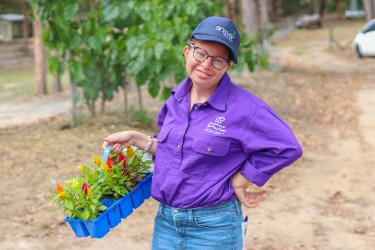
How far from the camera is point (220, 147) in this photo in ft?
8.54

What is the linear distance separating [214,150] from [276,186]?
4409mm

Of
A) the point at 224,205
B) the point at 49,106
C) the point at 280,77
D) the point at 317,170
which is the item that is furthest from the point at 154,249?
the point at 280,77

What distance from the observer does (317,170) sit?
7.65 metres

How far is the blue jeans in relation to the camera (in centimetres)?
268

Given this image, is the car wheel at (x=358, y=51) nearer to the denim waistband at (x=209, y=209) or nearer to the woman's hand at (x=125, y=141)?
the woman's hand at (x=125, y=141)

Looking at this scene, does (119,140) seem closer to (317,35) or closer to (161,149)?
(161,149)

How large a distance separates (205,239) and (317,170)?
16.9ft

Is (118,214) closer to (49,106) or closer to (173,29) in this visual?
(173,29)

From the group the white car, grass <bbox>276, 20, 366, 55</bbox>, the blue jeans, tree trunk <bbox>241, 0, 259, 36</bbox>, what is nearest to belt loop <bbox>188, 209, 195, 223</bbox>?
the blue jeans

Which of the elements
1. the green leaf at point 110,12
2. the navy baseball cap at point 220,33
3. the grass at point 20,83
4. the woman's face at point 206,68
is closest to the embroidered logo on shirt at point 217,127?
the woman's face at point 206,68

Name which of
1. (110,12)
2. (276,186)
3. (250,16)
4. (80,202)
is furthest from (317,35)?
(80,202)

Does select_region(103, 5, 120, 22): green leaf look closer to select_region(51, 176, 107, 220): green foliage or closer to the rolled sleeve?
select_region(51, 176, 107, 220): green foliage

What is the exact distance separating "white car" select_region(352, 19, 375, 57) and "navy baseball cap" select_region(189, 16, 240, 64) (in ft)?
72.6

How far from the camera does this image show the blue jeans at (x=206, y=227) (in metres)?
2.68
